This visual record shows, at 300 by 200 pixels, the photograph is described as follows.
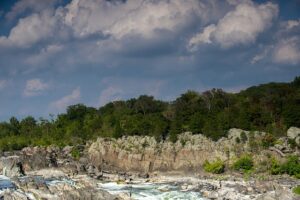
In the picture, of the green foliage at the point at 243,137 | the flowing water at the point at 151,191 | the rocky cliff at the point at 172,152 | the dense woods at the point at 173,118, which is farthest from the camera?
the dense woods at the point at 173,118

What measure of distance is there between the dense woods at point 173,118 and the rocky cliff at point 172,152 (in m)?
2.49

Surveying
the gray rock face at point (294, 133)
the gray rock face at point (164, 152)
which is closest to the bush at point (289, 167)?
the gray rock face at point (164, 152)

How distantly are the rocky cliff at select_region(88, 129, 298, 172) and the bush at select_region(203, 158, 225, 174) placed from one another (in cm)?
137

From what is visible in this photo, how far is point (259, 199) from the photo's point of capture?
4450 centimetres

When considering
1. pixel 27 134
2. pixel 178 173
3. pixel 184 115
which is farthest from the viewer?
pixel 27 134

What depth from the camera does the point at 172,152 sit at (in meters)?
70.6

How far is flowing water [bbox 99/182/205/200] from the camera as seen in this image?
4941cm

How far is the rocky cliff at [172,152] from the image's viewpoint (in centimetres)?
6781

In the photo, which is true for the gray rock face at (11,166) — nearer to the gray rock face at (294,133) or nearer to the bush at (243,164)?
the bush at (243,164)

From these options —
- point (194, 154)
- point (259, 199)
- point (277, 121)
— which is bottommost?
point (259, 199)

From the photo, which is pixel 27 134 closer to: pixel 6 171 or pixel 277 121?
pixel 6 171

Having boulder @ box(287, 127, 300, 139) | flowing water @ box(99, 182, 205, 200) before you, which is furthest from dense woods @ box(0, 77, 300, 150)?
flowing water @ box(99, 182, 205, 200)

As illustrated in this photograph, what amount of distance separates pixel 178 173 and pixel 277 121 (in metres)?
19.5

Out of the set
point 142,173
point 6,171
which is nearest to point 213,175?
point 142,173
